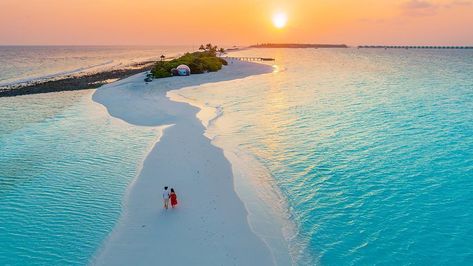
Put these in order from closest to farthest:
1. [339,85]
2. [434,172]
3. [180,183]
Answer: [180,183] < [434,172] < [339,85]

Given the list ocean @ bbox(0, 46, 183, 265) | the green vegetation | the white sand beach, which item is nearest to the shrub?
the green vegetation

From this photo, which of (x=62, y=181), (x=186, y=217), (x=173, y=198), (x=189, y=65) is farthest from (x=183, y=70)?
(x=186, y=217)

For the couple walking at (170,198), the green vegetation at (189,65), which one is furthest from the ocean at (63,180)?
the green vegetation at (189,65)

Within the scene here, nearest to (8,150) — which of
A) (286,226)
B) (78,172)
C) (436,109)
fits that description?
(78,172)

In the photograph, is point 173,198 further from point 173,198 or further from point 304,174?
point 304,174

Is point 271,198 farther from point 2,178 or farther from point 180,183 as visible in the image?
point 2,178

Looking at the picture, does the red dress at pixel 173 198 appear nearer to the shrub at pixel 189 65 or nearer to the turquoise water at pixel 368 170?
the turquoise water at pixel 368 170
